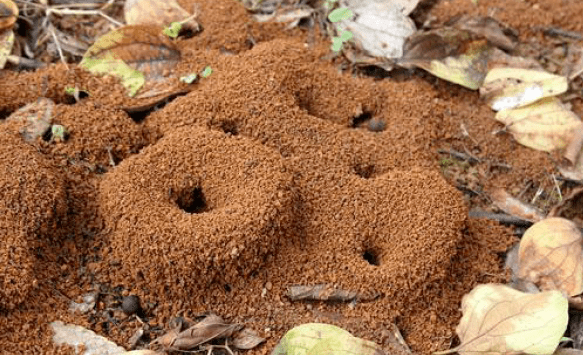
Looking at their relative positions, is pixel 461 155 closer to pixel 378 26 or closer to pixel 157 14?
pixel 378 26

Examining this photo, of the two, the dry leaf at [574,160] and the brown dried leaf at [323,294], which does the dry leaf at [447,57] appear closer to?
the dry leaf at [574,160]

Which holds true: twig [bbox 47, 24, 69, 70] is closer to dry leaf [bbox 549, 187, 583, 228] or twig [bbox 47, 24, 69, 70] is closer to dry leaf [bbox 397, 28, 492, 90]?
dry leaf [bbox 397, 28, 492, 90]

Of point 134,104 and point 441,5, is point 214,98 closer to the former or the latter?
point 134,104

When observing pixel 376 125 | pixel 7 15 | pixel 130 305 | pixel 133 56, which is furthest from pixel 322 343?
pixel 7 15

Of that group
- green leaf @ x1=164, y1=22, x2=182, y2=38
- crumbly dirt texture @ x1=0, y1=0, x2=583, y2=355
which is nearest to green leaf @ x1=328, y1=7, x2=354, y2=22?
crumbly dirt texture @ x1=0, y1=0, x2=583, y2=355

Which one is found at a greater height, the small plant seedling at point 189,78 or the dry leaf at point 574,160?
the small plant seedling at point 189,78

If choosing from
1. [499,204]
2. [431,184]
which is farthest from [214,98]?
[499,204]

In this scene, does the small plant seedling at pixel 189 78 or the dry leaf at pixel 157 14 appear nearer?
the small plant seedling at pixel 189 78

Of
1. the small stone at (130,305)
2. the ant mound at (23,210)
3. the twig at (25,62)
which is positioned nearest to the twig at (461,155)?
the small stone at (130,305)
